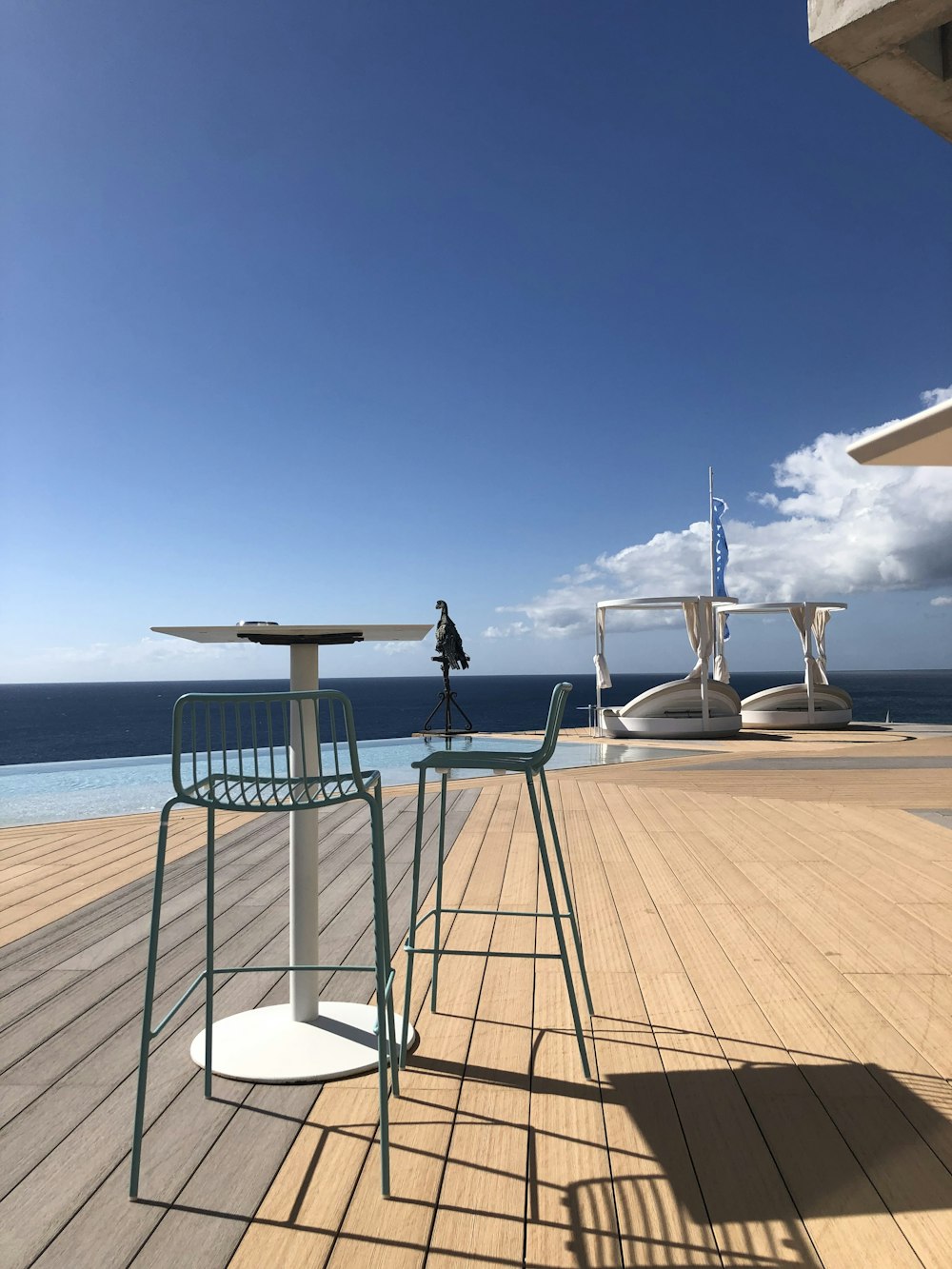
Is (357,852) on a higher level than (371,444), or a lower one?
lower

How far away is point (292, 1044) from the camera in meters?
1.82

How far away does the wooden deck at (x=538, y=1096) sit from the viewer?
3.85 ft

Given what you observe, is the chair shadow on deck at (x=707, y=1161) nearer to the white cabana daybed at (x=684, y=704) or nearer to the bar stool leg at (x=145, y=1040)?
the bar stool leg at (x=145, y=1040)

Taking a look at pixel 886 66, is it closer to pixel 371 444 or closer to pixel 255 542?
pixel 371 444

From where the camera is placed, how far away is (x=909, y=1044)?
72.4 inches

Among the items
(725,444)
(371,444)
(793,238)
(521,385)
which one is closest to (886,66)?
(793,238)

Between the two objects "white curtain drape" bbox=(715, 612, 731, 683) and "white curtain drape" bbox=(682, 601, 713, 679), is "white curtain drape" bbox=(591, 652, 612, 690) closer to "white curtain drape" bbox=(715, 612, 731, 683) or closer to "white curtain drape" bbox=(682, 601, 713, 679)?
"white curtain drape" bbox=(682, 601, 713, 679)

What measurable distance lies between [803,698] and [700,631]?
2867 mm

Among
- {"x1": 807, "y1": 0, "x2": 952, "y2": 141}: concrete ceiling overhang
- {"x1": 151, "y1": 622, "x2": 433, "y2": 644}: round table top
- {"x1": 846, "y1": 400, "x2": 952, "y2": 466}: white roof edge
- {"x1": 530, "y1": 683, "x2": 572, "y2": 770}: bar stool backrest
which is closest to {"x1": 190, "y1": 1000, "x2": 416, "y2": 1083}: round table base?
{"x1": 530, "y1": 683, "x2": 572, "y2": 770}: bar stool backrest

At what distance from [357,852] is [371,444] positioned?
88.3ft

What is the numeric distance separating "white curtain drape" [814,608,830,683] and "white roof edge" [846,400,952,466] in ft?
47.1

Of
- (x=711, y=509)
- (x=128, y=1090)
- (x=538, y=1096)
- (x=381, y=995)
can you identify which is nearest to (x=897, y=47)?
(x=381, y=995)

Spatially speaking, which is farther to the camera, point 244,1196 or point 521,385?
point 521,385

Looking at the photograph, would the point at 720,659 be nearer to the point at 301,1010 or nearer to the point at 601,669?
the point at 601,669
